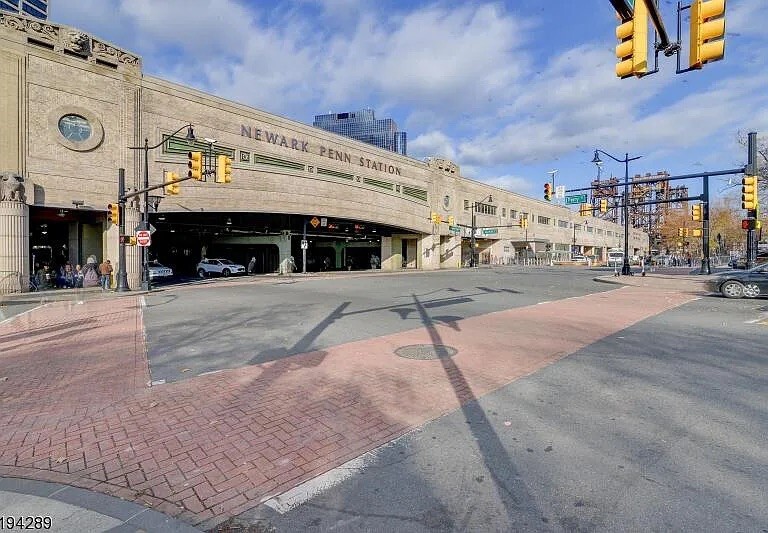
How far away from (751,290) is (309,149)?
33.0 m

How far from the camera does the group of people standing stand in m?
22.0

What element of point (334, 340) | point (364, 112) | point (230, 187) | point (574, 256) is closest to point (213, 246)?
point (230, 187)

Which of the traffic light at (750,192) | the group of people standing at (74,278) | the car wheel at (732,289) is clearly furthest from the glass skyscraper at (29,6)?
the car wheel at (732,289)

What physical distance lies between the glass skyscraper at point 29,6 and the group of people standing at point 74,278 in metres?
107

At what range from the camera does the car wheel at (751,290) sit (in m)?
15.9

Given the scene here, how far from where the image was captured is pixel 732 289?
16.5 metres

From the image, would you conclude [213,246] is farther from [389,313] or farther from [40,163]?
[389,313]

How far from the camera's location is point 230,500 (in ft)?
10.3

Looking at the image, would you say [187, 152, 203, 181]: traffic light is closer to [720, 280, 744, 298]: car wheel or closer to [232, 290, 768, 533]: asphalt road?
[232, 290, 768, 533]: asphalt road

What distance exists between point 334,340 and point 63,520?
20.2ft

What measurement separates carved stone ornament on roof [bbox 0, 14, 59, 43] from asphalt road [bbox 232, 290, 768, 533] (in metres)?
29.5

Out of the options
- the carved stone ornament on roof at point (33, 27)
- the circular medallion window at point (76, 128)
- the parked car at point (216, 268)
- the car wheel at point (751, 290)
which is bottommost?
the car wheel at point (751, 290)

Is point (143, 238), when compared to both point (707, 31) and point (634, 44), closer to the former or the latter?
point (634, 44)

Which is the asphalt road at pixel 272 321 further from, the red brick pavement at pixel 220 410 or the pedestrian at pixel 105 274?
the pedestrian at pixel 105 274
